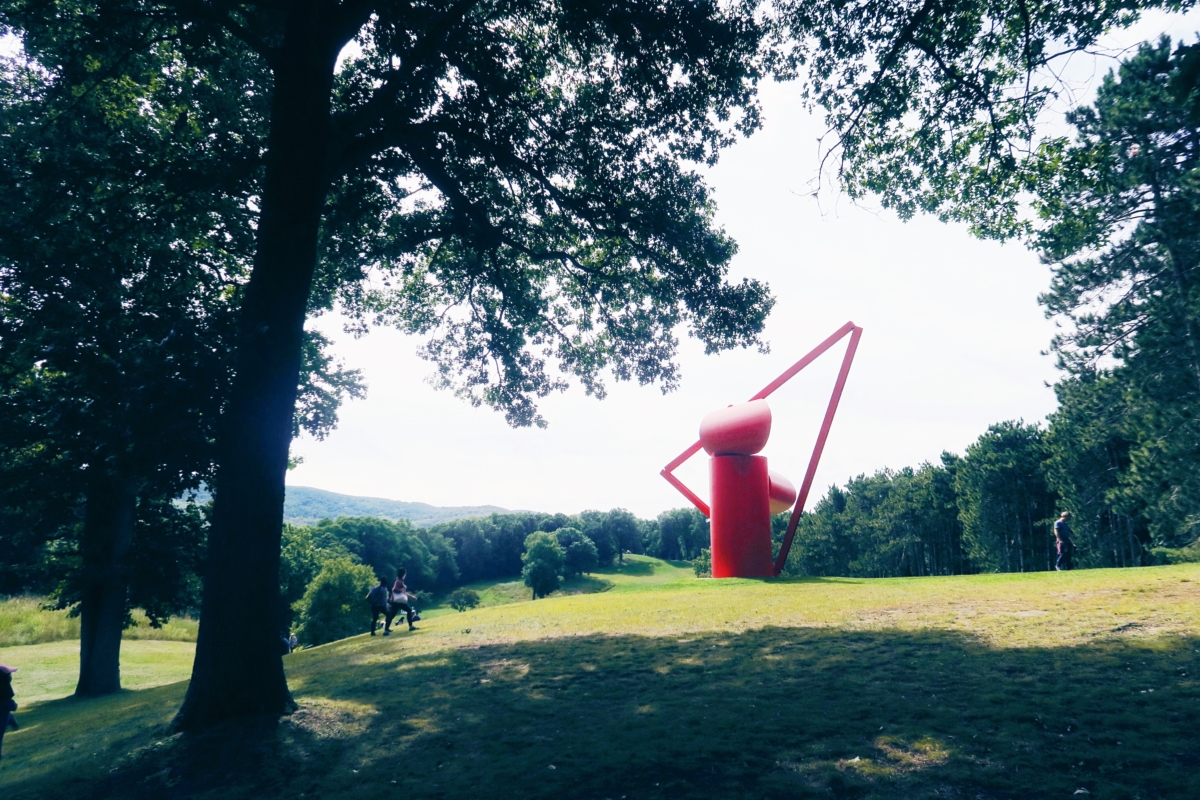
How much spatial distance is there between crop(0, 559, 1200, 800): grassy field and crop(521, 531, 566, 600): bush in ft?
217

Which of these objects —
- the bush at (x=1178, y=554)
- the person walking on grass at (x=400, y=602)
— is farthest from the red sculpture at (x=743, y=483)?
the bush at (x=1178, y=554)

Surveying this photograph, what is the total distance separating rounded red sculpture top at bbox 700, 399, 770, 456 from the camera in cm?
2031

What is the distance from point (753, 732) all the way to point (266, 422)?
6.16 m

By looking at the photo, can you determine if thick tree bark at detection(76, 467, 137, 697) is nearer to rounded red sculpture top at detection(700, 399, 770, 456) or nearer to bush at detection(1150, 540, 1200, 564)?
rounded red sculpture top at detection(700, 399, 770, 456)

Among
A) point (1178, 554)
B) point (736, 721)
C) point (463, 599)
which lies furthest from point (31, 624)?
point (1178, 554)

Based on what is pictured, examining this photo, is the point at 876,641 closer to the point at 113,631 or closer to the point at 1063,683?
the point at 1063,683

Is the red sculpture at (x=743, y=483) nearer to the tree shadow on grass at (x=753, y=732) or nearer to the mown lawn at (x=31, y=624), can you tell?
the tree shadow on grass at (x=753, y=732)

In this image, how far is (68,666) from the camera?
2605 cm

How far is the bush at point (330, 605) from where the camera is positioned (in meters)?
43.1

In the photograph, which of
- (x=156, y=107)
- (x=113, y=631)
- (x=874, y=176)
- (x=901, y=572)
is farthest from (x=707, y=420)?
(x=901, y=572)

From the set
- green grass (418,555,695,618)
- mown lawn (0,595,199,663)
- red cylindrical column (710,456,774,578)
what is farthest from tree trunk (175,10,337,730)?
green grass (418,555,695,618)

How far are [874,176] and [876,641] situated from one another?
8.05 metres

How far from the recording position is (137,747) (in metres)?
6.55

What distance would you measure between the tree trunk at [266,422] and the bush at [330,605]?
40.5 meters
